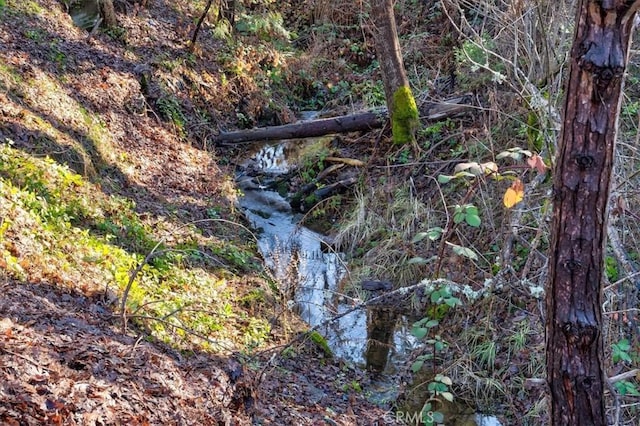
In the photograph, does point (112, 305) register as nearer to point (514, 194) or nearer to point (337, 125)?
point (514, 194)

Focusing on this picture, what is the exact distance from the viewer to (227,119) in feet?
38.4

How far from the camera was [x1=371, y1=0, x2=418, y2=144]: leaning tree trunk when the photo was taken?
31.4 feet

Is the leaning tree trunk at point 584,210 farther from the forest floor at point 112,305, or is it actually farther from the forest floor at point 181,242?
the forest floor at point 112,305

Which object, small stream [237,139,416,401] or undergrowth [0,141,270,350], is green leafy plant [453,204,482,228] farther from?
undergrowth [0,141,270,350]

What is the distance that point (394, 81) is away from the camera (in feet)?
31.8

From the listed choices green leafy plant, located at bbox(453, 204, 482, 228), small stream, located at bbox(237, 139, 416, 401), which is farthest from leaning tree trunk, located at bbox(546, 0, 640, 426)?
small stream, located at bbox(237, 139, 416, 401)

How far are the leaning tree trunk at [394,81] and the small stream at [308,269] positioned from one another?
1901 millimetres

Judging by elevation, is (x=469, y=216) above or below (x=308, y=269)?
below

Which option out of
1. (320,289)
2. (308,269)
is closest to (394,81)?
(308,269)

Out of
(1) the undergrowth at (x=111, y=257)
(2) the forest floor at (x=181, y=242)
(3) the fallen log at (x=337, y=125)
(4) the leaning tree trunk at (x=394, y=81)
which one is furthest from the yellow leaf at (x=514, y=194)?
(3) the fallen log at (x=337, y=125)

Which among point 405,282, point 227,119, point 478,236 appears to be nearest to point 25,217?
point 405,282

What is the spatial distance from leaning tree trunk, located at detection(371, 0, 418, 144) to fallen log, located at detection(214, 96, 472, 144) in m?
0.35

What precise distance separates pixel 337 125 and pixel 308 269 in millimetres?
3293

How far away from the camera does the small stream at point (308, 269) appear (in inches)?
264
